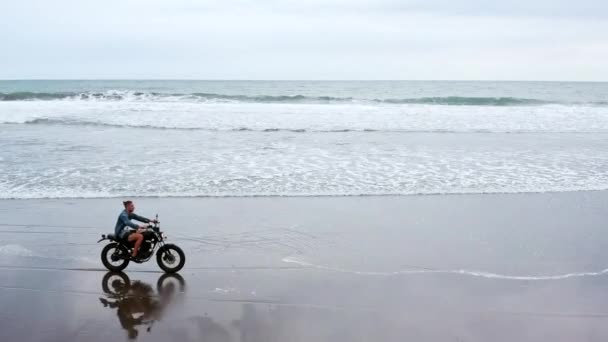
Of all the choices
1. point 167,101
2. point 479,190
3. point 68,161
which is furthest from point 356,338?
point 167,101

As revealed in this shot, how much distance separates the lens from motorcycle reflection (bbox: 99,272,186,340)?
736 centimetres

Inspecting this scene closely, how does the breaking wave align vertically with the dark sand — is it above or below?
above

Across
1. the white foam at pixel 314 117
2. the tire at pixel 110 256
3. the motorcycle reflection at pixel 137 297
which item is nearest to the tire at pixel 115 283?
the motorcycle reflection at pixel 137 297

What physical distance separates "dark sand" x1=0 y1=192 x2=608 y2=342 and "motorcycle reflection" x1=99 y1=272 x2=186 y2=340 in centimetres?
3

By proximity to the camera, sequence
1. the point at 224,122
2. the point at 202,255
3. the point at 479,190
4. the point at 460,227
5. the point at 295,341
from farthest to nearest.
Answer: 1. the point at 224,122
2. the point at 479,190
3. the point at 460,227
4. the point at 202,255
5. the point at 295,341

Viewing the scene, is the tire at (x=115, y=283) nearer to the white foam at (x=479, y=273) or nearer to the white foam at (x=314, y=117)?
the white foam at (x=479, y=273)

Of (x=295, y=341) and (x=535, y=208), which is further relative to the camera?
(x=535, y=208)

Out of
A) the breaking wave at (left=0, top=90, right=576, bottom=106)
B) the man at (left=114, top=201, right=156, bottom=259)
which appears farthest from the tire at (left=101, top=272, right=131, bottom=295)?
the breaking wave at (left=0, top=90, right=576, bottom=106)

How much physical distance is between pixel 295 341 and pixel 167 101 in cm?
4699

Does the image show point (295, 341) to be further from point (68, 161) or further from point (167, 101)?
point (167, 101)

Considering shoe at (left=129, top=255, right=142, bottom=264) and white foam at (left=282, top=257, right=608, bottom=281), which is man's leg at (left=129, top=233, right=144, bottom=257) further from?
white foam at (left=282, top=257, right=608, bottom=281)

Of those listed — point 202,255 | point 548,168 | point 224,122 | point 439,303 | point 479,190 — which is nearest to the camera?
point 439,303

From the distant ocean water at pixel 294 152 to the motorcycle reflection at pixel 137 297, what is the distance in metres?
5.90

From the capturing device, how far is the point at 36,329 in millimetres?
7031
